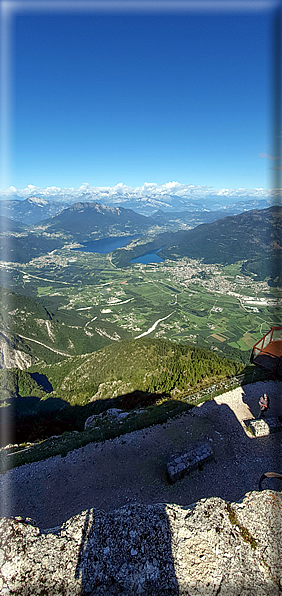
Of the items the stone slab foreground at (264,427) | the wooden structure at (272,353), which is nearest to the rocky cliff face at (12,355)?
the stone slab foreground at (264,427)

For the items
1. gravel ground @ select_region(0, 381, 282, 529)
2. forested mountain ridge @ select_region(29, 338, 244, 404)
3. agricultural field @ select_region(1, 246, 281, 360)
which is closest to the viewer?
gravel ground @ select_region(0, 381, 282, 529)

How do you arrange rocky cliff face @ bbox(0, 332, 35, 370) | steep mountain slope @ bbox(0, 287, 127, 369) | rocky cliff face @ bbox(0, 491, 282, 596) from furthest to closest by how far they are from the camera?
steep mountain slope @ bbox(0, 287, 127, 369), rocky cliff face @ bbox(0, 332, 35, 370), rocky cliff face @ bbox(0, 491, 282, 596)

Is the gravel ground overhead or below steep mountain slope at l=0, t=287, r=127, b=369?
overhead

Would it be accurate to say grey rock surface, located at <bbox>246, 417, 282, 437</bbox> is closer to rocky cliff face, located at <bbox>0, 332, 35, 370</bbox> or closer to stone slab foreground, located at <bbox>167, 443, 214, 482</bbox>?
stone slab foreground, located at <bbox>167, 443, 214, 482</bbox>

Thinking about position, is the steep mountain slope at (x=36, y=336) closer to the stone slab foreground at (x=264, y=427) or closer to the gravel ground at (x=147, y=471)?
the gravel ground at (x=147, y=471)

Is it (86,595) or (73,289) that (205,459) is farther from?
(73,289)

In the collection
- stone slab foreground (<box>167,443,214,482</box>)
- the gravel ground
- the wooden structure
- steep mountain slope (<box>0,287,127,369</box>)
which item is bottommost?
steep mountain slope (<box>0,287,127,369</box>)

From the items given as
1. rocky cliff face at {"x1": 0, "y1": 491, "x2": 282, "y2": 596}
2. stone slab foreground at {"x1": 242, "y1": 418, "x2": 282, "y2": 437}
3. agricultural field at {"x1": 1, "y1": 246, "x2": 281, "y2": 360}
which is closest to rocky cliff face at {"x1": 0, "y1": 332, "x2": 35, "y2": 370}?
agricultural field at {"x1": 1, "y1": 246, "x2": 281, "y2": 360}
